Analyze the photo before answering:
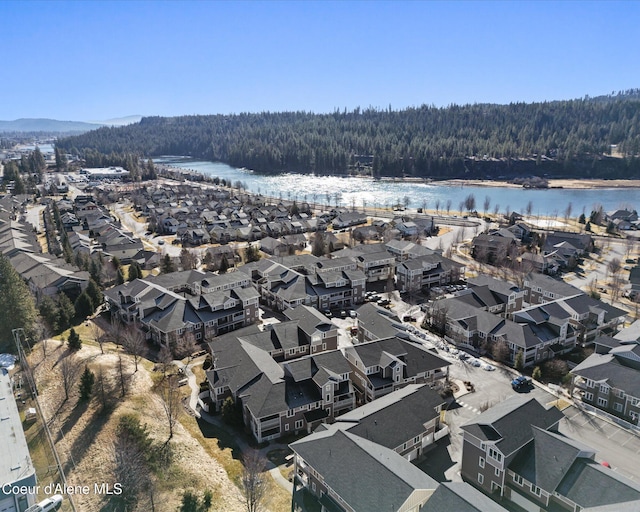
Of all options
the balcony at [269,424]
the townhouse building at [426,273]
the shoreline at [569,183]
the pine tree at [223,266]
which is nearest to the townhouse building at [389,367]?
the balcony at [269,424]

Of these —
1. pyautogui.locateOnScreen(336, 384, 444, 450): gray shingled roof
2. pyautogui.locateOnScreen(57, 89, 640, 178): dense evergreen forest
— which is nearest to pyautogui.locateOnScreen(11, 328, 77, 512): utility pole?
pyautogui.locateOnScreen(336, 384, 444, 450): gray shingled roof

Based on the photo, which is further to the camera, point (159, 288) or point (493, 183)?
point (493, 183)

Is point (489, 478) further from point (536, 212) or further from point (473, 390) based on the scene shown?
point (536, 212)

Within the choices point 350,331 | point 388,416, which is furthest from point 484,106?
point 388,416

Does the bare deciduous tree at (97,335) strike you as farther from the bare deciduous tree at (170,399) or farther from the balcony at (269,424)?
the balcony at (269,424)

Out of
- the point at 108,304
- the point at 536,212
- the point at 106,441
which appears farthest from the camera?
the point at 536,212

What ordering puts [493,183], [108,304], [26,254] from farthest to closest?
[493,183] → [26,254] → [108,304]

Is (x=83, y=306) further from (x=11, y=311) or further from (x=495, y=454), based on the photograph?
(x=495, y=454)

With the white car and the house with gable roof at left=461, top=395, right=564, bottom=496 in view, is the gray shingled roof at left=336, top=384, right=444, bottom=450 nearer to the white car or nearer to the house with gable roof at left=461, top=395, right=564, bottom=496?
the house with gable roof at left=461, top=395, right=564, bottom=496
